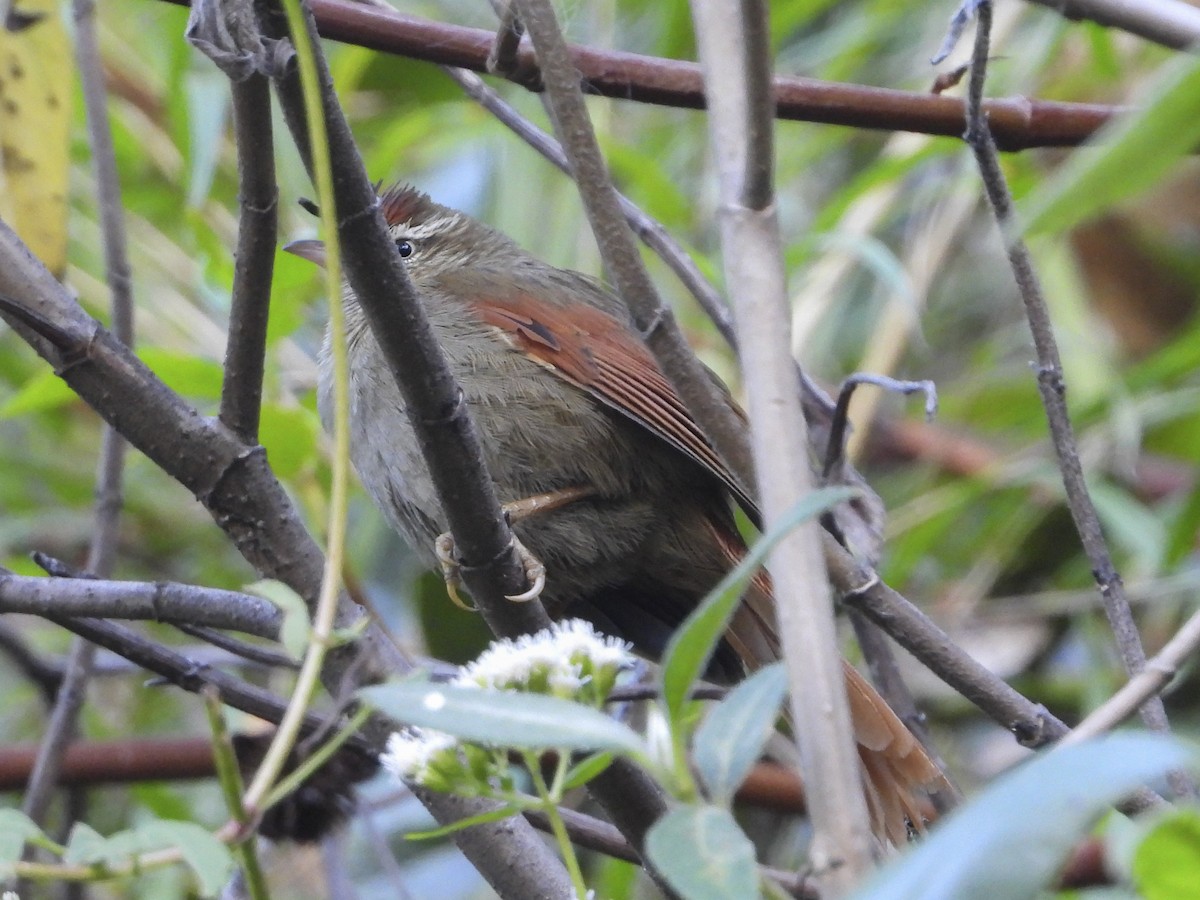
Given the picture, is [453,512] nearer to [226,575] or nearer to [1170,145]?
[1170,145]

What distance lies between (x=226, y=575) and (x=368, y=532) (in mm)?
491

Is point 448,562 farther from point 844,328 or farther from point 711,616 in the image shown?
point 844,328

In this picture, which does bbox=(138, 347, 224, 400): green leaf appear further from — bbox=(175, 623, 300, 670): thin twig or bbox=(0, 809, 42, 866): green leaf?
bbox=(0, 809, 42, 866): green leaf

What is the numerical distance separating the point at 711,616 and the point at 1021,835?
332 mm

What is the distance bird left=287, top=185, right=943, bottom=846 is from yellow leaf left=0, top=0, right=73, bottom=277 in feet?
1.82

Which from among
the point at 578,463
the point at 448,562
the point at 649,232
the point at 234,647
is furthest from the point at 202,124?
the point at 234,647

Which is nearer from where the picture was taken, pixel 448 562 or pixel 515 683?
pixel 515 683

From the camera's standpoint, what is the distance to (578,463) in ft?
10.8

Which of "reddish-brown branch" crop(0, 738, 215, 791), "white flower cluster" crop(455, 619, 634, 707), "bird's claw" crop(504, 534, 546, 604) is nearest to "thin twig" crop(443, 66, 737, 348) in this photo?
"bird's claw" crop(504, 534, 546, 604)

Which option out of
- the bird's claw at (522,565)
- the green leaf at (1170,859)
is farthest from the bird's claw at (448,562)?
the green leaf at (1170,859)

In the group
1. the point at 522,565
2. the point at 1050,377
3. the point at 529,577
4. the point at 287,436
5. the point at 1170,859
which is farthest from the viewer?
the point at 287,436

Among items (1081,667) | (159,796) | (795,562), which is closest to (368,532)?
(159,796)

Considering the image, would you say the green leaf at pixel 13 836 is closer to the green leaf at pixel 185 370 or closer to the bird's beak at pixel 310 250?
the green leaf at pixel 185 370

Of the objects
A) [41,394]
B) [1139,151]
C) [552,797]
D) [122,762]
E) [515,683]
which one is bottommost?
[552,797]
